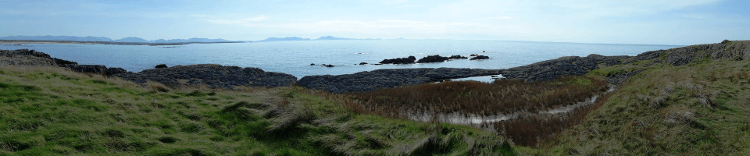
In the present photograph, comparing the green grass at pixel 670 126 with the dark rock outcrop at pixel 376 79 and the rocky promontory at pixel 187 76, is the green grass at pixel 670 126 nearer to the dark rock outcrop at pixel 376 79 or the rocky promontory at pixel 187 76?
the dark rock outcrop at pixel 376 79

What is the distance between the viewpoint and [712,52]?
126ft

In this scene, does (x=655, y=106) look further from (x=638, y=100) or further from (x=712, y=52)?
(x=712, y=52)

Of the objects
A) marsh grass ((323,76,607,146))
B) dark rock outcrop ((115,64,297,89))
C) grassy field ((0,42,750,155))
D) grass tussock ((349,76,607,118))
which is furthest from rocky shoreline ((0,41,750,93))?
grassy field ((0,42,750,155))

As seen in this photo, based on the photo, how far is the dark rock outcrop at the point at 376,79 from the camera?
33094 mm

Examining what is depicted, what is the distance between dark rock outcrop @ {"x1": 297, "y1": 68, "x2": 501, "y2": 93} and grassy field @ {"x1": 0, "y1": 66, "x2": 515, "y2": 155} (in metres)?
19.0

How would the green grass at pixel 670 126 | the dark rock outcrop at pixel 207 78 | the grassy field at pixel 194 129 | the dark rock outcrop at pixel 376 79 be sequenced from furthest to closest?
the dark rock outcrop at pixel 376 79
the dark rock outcrop at pixel 207 78
the green grass at pixel 670 126
the grassy field at pixel 194 129

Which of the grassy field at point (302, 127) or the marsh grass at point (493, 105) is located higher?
the grassy field at point (302, 127)

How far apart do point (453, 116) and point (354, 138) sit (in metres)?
9.63

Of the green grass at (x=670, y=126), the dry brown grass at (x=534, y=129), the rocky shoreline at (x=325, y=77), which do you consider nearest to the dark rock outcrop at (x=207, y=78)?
the rocky shoreline at (x=325, y=77)

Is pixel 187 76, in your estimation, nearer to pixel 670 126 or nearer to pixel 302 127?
pixel 302 127

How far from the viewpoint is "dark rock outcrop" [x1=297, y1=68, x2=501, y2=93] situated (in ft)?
109

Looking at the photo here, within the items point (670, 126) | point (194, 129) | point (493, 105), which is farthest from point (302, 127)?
point (493, 105)

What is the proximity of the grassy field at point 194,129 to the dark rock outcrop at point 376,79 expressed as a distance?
62.3ft

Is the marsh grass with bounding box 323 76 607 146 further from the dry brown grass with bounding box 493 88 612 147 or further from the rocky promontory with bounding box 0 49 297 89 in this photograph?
the rocky promontory with bounding box 0 49 297 89
